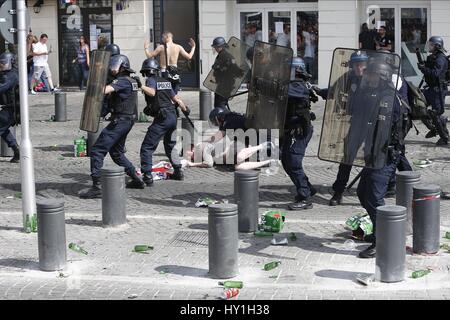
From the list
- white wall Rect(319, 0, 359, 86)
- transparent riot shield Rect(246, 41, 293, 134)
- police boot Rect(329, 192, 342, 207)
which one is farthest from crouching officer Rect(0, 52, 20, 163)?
white wall Rect(319, 0, 359, 86)

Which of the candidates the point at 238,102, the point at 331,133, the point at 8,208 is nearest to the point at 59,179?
the point at 8,208

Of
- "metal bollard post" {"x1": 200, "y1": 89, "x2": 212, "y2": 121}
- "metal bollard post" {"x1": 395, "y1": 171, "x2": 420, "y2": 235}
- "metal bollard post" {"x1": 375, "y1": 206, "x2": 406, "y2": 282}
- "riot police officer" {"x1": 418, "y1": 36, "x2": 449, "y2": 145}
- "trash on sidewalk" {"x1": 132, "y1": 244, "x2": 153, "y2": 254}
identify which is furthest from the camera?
"metal bollard post" {"x1": 200, "y1": 89, "x2": 212, "y2": 121}

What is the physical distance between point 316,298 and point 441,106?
8.60 m

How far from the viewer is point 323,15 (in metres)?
23.3

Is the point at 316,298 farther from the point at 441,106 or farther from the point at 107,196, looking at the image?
the point at 441,106

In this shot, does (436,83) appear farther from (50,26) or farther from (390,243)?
(50,26)

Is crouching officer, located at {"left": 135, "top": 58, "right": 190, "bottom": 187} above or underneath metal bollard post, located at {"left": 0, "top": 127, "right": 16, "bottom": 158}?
above

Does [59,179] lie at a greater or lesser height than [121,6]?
lesser

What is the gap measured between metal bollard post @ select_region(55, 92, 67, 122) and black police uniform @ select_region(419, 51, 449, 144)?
7891 millimetres

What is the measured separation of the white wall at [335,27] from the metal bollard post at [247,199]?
13749mm

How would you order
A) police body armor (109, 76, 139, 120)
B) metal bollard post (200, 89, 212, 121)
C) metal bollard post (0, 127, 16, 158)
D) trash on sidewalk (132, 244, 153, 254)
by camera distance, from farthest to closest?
metal bollard post (200, 89, 212, 121) < metal bollard post (0, 127, 16, 158) < police body armor (109, 76, 139, 120) < trash on sidewalk (132, 244, 153, 254)

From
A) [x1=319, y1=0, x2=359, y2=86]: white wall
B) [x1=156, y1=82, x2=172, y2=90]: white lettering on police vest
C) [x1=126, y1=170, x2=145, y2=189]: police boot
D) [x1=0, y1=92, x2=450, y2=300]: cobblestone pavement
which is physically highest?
[x1=319, y1=0, x2=359, y2=86]: white wall

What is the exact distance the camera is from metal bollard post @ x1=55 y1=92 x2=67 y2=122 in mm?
19000

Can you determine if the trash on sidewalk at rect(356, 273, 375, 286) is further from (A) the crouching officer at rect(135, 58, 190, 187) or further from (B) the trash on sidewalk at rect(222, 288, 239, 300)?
(A) the crouching officer at rect(135, 58, 190, 187)
